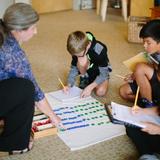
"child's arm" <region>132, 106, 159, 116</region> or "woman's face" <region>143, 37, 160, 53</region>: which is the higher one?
"woman's face" <region>143, 37, 160, 53</region>

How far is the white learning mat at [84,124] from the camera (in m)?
1.54

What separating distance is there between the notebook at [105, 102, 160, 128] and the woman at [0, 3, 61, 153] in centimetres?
41

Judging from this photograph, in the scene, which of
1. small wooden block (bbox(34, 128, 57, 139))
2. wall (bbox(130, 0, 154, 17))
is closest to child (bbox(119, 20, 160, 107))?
small wooden block (bbox(34, 128, 57, 139))

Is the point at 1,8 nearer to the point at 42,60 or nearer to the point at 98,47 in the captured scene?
the point at 42,60

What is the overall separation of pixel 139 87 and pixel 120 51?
1062 millimetres

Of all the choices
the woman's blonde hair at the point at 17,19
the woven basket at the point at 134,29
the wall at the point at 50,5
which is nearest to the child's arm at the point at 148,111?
the woman's blonde hair at the point at 17,19

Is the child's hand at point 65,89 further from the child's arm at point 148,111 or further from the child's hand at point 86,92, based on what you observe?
the child's arm at point 148,111

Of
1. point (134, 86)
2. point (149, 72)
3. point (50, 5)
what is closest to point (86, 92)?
point (134, 86)

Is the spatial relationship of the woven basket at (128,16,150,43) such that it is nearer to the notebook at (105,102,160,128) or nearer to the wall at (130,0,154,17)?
the wall at (130,0,154,17)

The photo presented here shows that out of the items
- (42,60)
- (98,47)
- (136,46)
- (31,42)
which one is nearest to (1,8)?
(31,42)

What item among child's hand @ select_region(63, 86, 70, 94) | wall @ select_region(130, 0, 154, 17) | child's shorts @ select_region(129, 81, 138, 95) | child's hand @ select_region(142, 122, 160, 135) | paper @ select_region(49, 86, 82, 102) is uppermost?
wall @ select_region(130, 0, 154, 17)

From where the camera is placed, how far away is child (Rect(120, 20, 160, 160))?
4.56ft

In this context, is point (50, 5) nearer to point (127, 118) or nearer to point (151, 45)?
point (151, 45)

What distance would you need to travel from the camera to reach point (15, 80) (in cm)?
131
